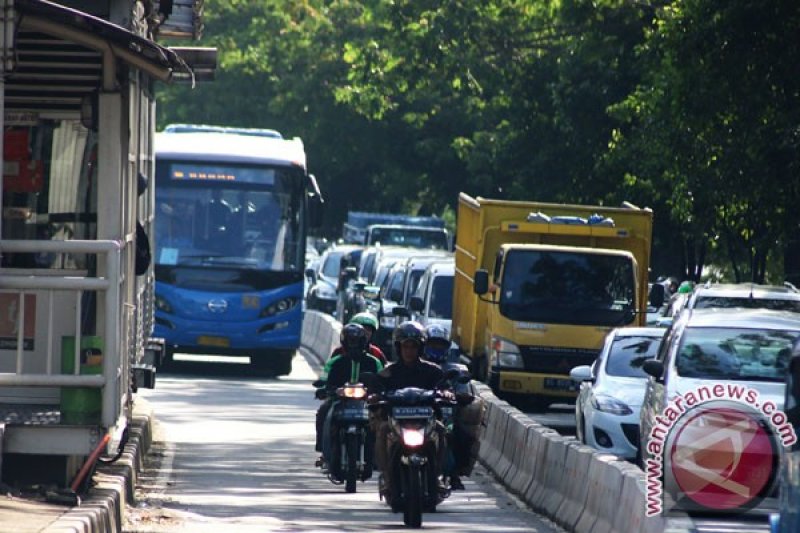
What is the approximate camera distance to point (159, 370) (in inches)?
1335

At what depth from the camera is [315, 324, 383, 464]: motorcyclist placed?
17.4m

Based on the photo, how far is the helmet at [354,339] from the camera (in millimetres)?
17312

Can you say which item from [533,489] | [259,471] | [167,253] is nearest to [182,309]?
[167,253]

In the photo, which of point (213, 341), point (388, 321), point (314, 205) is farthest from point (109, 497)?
point (388, 321)

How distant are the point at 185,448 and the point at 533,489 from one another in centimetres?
→ 524

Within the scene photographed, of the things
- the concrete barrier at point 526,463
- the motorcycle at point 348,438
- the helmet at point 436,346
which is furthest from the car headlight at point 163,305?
the helmet at point 436,346

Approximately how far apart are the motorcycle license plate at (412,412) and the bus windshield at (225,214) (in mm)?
16094

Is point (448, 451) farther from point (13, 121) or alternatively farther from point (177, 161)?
point (177, 161)

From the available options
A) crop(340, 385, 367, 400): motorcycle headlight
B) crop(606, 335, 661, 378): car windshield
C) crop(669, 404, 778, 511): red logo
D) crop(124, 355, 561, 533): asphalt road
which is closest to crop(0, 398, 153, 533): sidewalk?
crop(124, 355, 561, 533): asphalt road

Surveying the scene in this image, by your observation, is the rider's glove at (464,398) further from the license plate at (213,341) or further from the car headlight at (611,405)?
the license plate at (213,341)

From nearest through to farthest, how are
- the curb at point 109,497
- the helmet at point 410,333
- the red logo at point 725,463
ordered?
the curb at point 109,497 → the red logo at point 725,463 → the helmet at point 410,333

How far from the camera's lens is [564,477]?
15.9 m

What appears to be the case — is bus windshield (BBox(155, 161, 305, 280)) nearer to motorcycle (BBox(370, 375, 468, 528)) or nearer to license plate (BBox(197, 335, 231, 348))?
license plate (BBox(197, 335, 231, 348))

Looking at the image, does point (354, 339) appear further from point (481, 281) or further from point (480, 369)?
point (480, 369)
